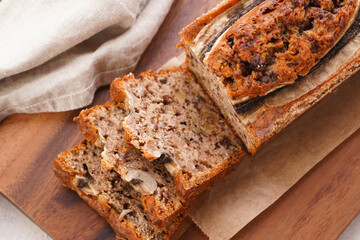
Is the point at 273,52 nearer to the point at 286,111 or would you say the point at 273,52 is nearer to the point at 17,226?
the point at 286,111

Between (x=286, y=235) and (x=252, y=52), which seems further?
(x=286, y=235)

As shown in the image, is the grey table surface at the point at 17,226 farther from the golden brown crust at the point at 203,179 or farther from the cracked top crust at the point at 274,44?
the cracked top crust at the point at 274,44

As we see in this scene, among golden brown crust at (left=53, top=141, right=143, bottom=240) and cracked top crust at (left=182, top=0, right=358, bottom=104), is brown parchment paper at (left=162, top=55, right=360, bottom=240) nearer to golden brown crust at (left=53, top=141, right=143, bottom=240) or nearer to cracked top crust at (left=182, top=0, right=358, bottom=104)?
golden brown crust at (left=53, top=141, right=143, bottom=240)

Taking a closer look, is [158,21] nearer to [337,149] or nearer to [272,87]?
[272,87]

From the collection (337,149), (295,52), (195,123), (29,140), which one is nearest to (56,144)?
(29,140)

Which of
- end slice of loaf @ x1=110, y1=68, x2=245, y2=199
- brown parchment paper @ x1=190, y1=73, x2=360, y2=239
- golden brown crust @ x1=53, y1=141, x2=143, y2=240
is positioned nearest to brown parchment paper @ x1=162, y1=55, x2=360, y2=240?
brown parchment paper @ x1=190, y1=73, x2=360, y2=239

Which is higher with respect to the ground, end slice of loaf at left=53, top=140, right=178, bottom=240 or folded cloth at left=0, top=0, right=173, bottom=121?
folded cloth at left=0, top=0, right=173, bottom=121
